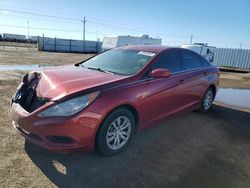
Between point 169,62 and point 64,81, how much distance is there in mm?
2051

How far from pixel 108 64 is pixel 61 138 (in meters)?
1.81

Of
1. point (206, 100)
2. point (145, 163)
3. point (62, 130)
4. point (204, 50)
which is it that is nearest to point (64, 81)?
point (62, 130)

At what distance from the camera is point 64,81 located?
3396 mm

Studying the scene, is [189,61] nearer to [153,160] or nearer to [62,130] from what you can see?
[153,160]

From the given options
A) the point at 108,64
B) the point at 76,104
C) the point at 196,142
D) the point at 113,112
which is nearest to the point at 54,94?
the point at 76,104

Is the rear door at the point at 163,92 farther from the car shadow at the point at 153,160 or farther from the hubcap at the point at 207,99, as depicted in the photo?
the hubcap at the point at 207,99

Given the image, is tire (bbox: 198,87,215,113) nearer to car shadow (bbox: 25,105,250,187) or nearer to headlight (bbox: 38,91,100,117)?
car shadow (bbox: 25,105,250,187)

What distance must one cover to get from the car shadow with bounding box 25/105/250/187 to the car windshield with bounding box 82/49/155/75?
3.99ft

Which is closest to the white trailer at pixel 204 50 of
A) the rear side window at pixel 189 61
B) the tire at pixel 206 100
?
the tire at pixel 206 100

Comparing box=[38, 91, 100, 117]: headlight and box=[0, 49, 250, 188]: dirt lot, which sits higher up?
box=[38, 91, 100, 117]: headlight

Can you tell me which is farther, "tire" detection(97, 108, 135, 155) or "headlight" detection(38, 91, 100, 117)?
"tire" detection(97, 108, 135, 155)

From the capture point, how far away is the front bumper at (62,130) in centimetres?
291

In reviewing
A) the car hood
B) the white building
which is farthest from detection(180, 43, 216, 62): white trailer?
the car hood

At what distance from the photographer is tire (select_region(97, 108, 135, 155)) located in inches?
128
